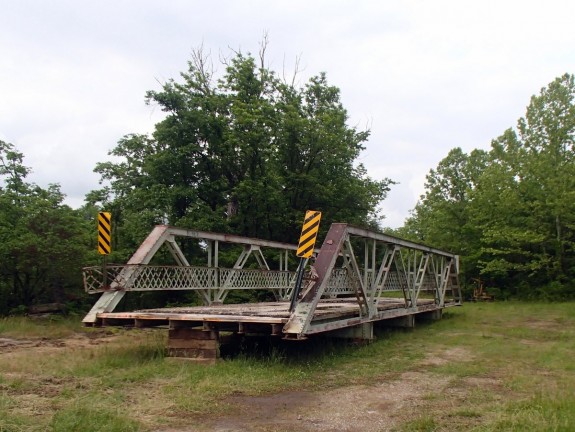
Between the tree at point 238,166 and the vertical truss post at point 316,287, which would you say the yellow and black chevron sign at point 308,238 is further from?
the tree at point 238,166

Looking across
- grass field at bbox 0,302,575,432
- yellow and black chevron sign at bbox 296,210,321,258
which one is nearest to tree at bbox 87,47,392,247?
grass field at bbox 0,302,575,432

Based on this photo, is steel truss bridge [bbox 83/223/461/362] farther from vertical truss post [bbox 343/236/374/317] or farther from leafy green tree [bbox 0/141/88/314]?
leafy green tree [bbox 0/141/88/314]

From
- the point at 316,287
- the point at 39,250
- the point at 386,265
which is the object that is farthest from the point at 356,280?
the point at 39,250

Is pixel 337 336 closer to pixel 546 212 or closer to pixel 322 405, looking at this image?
pixel 322 405

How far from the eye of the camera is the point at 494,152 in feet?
92.7

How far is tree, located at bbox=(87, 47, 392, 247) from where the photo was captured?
20.2 meters

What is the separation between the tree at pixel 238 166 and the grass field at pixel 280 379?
318 inches

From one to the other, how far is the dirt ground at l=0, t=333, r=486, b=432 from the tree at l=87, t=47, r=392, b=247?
13104mm

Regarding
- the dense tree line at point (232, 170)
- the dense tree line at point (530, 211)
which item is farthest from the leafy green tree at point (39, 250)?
the dense tree line at point (530, 211)

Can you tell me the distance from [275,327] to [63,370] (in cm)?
342

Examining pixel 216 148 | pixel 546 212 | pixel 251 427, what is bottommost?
pixel 251 427

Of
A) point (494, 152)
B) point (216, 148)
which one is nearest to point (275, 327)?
point (216, 148)

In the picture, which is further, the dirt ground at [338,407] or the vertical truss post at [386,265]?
the vertical truss post at [386,265]

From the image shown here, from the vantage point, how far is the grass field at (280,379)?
A: 523 centimetres
